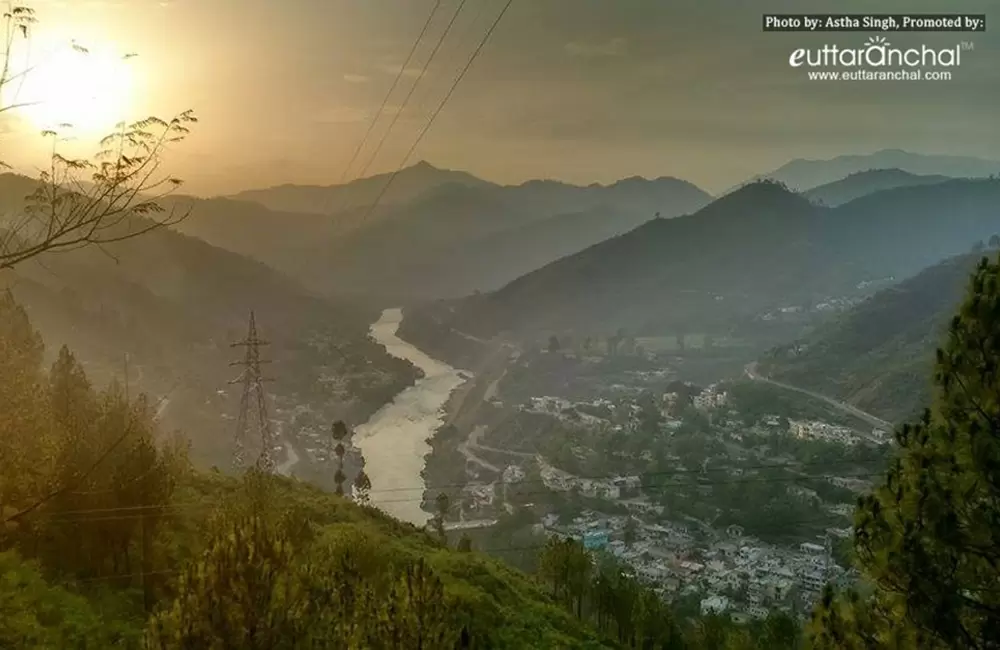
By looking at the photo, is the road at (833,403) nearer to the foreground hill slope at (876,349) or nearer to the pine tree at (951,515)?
the foreground hill slope at (876,349)

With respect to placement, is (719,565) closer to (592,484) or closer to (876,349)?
(592,484)

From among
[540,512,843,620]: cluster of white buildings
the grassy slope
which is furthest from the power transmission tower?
[540,512,843,620]: cluster of white buildings

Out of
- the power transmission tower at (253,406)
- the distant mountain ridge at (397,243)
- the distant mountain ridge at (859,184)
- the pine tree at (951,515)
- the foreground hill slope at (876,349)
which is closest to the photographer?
the pine tree at (951,515)

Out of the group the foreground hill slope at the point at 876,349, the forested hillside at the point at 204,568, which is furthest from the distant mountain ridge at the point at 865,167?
the forested hillside at the point at 204,568

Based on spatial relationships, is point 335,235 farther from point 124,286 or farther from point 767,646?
point 767,646

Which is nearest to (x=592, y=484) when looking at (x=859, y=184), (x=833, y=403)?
(x=833, y=403)

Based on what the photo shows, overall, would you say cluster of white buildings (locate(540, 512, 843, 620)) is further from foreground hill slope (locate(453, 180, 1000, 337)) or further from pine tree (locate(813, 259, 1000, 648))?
foreground hill slope (locate(453, 180, 1000, 337))
